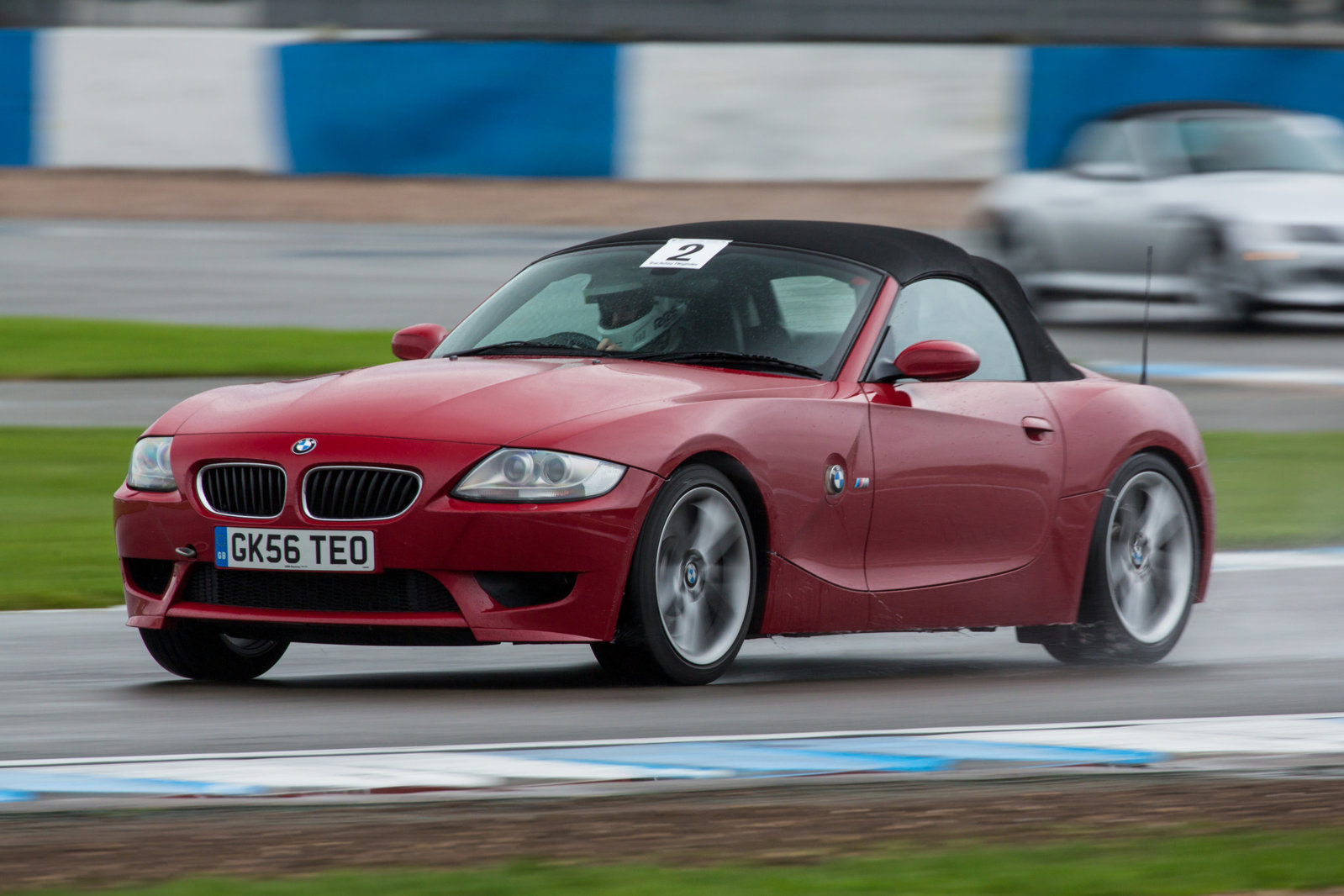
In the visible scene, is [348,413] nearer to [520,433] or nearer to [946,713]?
[520,433]

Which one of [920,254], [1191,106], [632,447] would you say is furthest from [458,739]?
[1191,106]

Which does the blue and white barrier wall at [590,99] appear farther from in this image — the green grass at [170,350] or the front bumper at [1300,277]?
the green grass at [170,350]

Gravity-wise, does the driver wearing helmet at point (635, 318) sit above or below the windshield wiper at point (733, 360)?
Answer: above

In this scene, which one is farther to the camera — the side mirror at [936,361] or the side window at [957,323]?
the side window at [957,323]

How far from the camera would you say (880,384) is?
295 inches

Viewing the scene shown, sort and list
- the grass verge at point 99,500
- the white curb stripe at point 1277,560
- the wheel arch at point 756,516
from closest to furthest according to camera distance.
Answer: the wheel arch at point 756,516 < the grass verge at point 99,500 < the white curb stripe at point 1277,560

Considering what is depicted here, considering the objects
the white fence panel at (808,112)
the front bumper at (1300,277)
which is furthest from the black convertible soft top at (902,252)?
the white fence panel at (808,112)

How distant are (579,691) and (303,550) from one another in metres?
0.86

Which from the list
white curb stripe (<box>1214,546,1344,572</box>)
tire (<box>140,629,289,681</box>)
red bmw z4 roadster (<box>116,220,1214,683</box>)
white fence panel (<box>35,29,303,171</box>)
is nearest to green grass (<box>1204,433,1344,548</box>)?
white curb stripe (<box>1214,546,1344,572</box>)

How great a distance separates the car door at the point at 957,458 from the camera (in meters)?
7.42

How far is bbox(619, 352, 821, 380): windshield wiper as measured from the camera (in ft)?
24.1

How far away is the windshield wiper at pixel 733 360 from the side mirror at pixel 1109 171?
1275 cm

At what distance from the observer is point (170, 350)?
1789cm

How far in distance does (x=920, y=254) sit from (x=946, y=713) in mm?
1743
